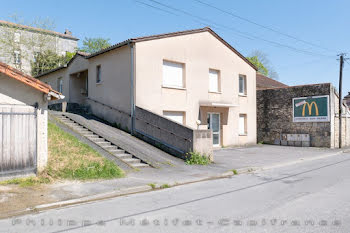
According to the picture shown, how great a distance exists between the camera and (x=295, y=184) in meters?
8.38

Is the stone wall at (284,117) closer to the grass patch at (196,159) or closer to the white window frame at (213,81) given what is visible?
the white window frame at (213,81)

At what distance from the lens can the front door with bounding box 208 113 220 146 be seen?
733 inches

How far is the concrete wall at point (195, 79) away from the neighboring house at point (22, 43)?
23.8 m

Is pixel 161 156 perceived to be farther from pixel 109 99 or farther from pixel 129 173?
pixel 109 99

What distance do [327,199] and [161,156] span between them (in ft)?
22.9

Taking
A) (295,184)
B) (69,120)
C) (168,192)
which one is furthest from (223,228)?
(69,120)

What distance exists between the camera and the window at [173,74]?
1623 centimetres

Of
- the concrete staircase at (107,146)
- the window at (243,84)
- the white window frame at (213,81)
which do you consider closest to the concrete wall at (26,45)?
the concrete staircase at (107,146)

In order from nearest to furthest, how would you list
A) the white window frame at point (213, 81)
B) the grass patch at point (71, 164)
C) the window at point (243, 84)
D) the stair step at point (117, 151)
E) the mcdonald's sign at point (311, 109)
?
the grass patch at point (71, 164) < the stair step at point (117, 151) < the white window frame at point (213, 81) < the mcdonald's sign at point (311, 109) < the window at point (243, 84)

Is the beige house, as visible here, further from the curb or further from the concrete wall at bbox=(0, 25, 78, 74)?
the concrete wall at bbox=(0, 25, 78, 74)

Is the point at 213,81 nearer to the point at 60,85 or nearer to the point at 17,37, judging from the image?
the point at 60,85

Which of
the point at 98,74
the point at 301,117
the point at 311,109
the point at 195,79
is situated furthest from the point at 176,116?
the point at 311,109

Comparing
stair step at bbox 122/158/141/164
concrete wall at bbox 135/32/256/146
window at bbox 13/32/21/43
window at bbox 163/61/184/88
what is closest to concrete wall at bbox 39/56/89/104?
concrete wall at bbox 135/32/256/146

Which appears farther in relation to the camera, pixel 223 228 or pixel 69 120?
pixel 69 120
